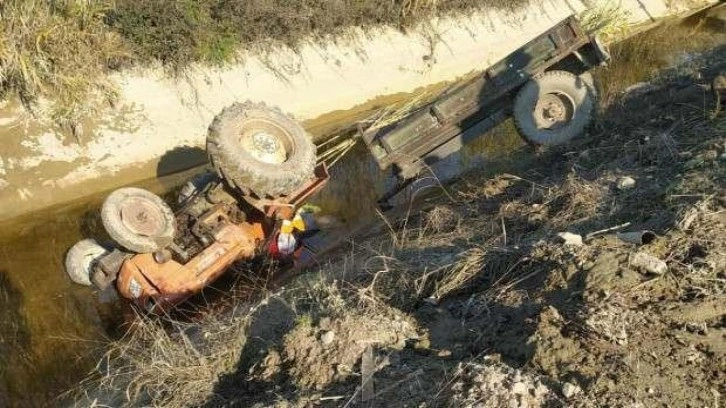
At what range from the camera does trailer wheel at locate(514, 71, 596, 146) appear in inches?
303

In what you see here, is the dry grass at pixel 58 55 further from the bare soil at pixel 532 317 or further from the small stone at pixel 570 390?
the small stone at pixel 570 390

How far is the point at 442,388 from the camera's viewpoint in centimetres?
330

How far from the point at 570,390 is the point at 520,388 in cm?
24

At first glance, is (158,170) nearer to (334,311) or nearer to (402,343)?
(334,311)

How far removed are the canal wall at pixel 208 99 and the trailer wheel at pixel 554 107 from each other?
5056 mm

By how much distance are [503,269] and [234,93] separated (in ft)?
27.6

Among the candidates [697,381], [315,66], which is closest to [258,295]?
[697,381]

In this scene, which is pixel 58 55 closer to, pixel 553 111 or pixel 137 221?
pixel 137 221

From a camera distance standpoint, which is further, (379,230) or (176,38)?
(176,38)

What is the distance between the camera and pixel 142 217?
649 centimetres

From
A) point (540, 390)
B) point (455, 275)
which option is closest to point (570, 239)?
point (455, 275)

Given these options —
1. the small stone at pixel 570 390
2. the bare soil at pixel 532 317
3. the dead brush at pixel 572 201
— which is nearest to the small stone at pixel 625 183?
the bare soil at pixel 532 317

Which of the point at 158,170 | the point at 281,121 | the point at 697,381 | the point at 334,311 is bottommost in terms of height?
the point at 697,381

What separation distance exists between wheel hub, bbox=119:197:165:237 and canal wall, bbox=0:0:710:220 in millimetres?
3937
